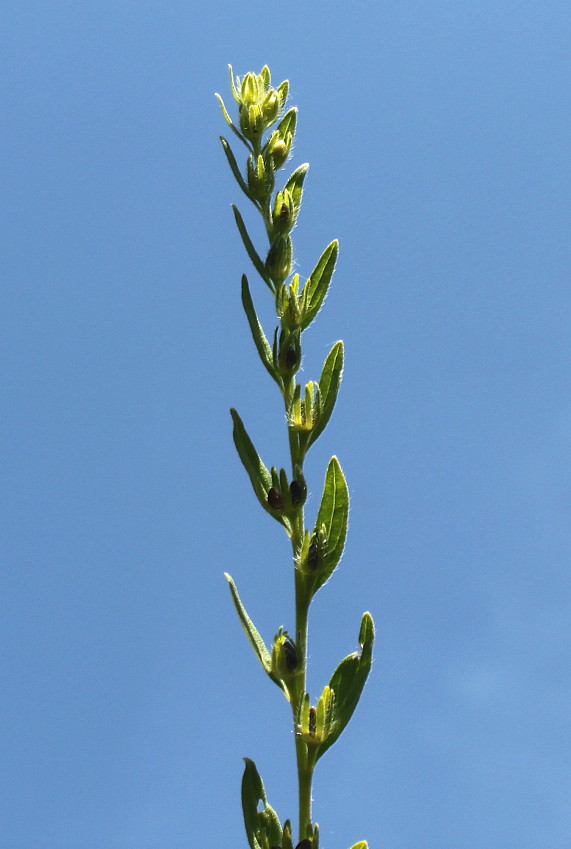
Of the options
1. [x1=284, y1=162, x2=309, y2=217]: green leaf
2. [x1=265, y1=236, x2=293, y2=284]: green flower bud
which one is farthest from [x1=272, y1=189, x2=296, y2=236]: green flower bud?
[x1=284, y1=162, x2=309, y2=217]: green leaf

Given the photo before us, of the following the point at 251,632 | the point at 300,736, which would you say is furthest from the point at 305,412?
the point at 300,736

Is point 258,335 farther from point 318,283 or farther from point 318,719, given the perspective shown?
point 318,719

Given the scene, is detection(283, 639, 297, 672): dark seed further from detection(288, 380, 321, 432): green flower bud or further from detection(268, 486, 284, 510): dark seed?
detection(288, 380, 321, 432): green flower bud

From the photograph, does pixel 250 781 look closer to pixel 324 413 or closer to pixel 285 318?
pixel 324 413

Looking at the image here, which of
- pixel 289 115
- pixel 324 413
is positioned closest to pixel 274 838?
pixel 324 413

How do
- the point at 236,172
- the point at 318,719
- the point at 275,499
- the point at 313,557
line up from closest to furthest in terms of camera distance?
the point at 318,719 → the point at 313,557 → the point at 275,499 → the point at 236,172

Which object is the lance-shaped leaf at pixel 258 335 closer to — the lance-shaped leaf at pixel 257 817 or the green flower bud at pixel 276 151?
the green flower bud at pixel 276 151
